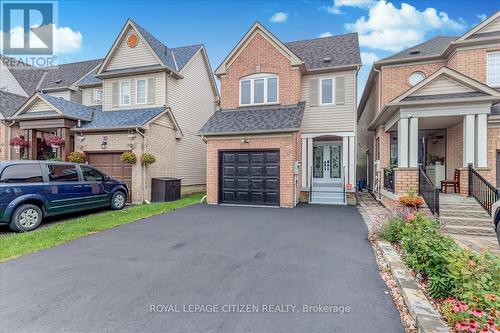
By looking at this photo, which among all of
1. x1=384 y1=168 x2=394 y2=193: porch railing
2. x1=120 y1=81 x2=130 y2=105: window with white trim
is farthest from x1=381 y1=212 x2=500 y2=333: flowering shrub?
x1=120 y1=81 x2=130 y2=105: window with white trim

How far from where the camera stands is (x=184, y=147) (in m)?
15.8

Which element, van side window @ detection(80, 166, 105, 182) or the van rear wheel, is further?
van side window @ detection(80, 166, 105, 182)

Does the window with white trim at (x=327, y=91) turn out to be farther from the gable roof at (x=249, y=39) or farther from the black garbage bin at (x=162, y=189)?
the black garbage bin at (x=162, y=189)

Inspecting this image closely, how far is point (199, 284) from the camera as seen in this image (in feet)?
13.1

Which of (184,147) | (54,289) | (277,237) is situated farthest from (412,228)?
(184,147)

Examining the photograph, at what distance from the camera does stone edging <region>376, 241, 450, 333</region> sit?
2.70 meters

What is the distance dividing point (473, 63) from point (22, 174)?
17757 millimetres

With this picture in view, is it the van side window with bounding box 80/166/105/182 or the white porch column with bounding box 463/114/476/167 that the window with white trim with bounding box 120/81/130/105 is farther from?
the white porch column with bounding box 463/114/476/167

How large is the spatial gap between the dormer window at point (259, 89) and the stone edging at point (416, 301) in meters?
9.80

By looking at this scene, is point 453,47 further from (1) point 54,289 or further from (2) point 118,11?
(2) point 118,11

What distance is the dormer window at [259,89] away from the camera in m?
12.9

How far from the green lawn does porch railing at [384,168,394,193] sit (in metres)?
9.48

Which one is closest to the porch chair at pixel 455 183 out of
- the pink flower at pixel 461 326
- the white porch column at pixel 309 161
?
the white porch column at pixel 309 161

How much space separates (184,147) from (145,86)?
13.6 ft
